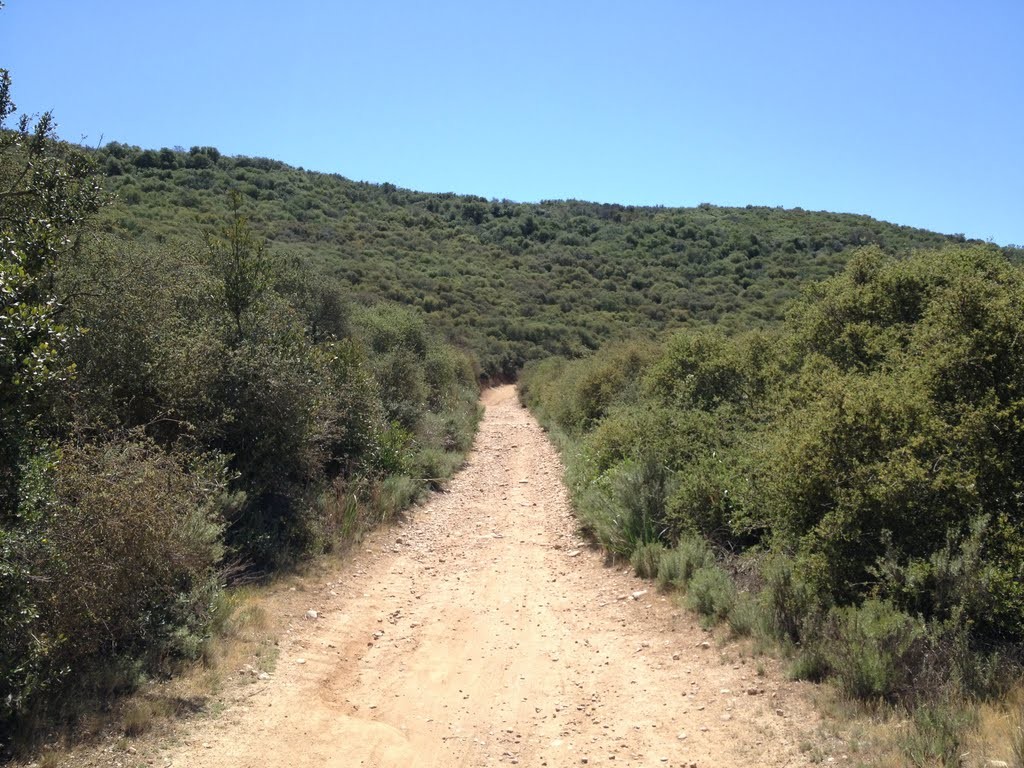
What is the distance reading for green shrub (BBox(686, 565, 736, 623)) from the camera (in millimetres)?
8148

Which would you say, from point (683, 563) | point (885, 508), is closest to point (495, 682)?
point (683, 563)

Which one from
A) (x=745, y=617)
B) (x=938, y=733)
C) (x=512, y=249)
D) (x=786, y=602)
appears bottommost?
(x=745, y=617)

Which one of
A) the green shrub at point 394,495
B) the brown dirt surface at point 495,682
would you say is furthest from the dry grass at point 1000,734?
the green shrub at point 394,495

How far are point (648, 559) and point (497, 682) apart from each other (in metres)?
3.63

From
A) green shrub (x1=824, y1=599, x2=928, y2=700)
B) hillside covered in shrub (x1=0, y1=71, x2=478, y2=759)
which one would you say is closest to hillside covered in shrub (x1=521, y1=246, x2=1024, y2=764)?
green shrub (x1=824, y1=599, x2=928, y2=700)

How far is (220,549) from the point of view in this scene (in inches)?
311

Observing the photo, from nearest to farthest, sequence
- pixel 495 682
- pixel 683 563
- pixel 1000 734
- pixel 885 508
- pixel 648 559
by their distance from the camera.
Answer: pixel 1000 734, pixel 885 508, pixel 495 682, pixel 683 563, pixel 648 559

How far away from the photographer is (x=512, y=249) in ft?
220

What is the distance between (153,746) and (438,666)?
9.41 ft

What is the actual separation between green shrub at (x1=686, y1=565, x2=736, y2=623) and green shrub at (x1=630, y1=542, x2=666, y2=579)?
1237mm

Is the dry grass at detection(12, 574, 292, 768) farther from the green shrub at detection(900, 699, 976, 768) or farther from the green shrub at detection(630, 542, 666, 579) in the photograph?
the green shrub at detection(900, 699, 976, 768)

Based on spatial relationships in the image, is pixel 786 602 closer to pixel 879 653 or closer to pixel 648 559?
pixel 879 653

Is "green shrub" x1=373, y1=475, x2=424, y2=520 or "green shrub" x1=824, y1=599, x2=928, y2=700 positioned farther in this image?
"green shrub" x1=373, y1=475, x2=424, y2=520

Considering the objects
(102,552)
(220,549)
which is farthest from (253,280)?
(102,552)
